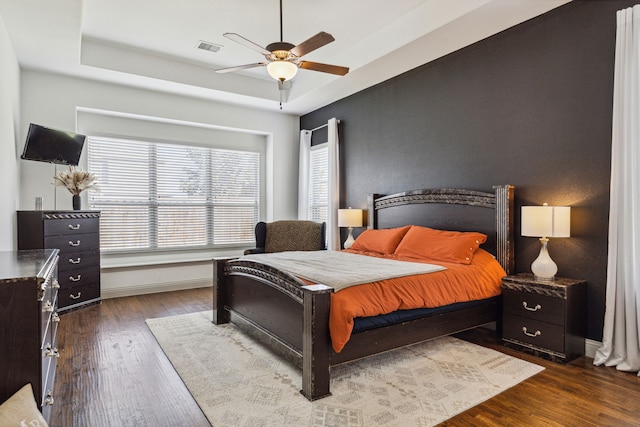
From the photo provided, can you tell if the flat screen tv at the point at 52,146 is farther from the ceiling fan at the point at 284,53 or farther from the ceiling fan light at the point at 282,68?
the ceiling fan light at the point at 282,68

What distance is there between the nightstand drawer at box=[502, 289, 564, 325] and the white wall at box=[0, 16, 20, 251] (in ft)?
15.0

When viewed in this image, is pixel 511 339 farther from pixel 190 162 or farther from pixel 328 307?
pixel 190 162

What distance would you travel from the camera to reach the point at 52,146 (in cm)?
432

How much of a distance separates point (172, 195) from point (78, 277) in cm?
187

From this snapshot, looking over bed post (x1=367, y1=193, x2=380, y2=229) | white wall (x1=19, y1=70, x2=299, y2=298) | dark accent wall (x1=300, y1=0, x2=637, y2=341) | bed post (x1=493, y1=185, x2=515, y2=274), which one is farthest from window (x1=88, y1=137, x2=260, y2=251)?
bed post (x1=493, y1=185, x2=515, y2=274)

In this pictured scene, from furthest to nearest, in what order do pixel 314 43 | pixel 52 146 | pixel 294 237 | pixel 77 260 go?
pixel 294 237 → pixel 77 260 → pixel 52 146 → pixel 314 43

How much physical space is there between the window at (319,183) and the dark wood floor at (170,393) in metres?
3.39

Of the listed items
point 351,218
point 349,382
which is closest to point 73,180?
point 351,218

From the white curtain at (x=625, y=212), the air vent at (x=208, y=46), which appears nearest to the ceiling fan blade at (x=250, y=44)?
the air vent at (x=208, y=46)

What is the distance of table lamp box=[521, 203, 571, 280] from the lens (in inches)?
120

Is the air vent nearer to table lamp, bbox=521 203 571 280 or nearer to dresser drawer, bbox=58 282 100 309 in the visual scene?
dresser drawer, bbox=58 282 100 309

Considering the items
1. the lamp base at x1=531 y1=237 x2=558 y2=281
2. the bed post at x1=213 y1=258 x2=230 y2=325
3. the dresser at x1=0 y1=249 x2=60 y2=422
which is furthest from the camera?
the bed post at x1=213 y1=258 x2=230 y2=325

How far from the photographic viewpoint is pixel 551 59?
3383 millimetres

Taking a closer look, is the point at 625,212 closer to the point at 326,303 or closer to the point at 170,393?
the point at 326,303
